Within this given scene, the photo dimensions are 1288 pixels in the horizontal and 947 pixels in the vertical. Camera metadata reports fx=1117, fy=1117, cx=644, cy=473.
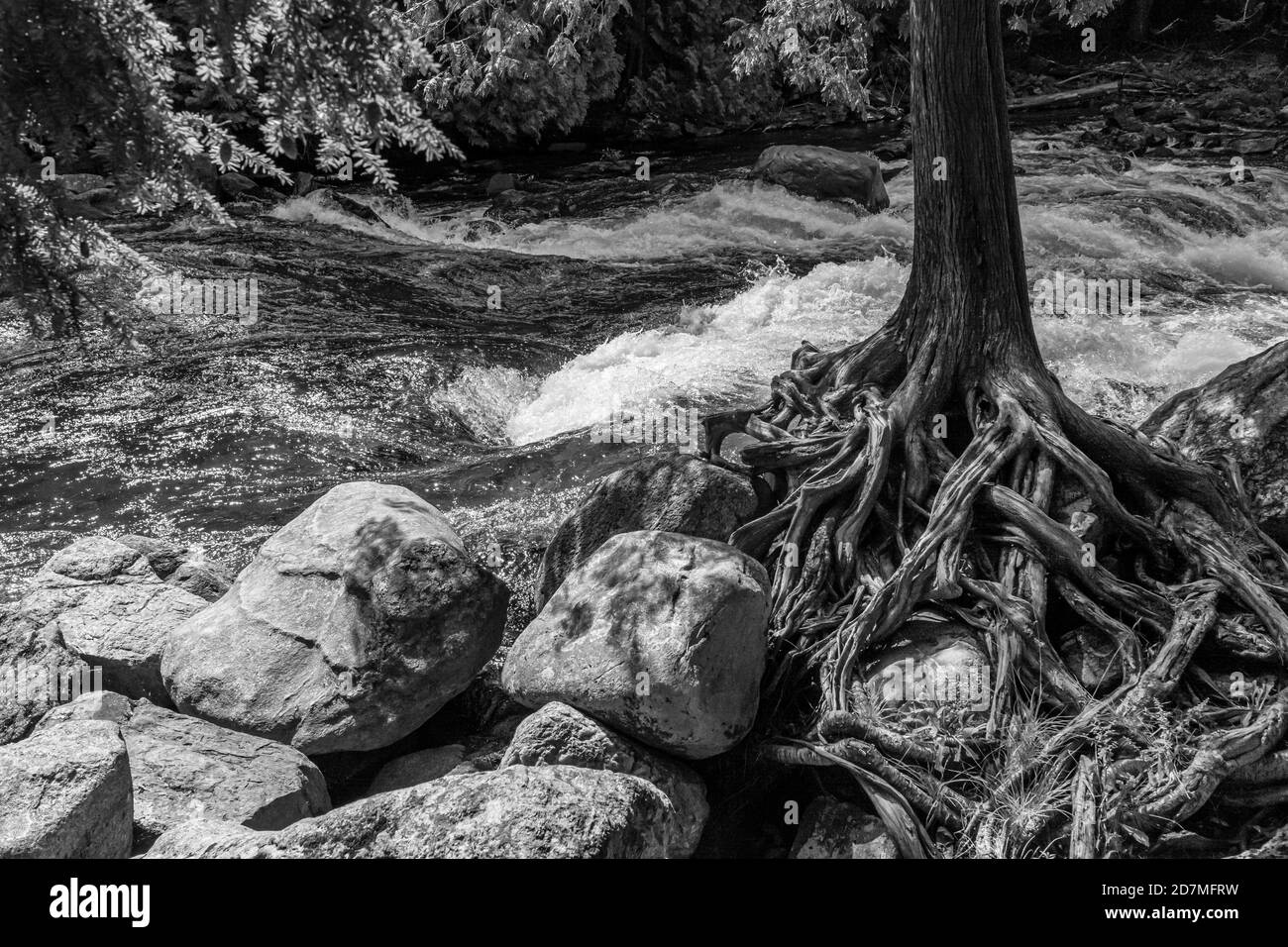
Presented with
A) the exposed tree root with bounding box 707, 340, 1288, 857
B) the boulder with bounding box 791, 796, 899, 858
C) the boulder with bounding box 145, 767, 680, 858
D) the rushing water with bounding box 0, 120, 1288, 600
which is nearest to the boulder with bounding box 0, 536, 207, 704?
the rushing water with bounding box 0, 120, 1288, 600

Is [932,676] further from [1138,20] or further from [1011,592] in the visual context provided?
[1138,20]

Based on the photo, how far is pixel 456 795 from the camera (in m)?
3.93

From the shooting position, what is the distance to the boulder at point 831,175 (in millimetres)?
15578

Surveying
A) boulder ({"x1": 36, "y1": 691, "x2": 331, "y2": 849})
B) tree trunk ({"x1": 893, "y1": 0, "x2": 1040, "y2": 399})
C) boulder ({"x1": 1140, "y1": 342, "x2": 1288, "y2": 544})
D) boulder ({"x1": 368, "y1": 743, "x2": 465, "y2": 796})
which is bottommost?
boulder ({"x1": 368, "y1": 743, "x2": 465, "y2": 796})

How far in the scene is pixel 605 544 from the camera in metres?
5.55

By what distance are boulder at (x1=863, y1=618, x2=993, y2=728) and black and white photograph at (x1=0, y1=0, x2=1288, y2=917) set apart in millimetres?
24

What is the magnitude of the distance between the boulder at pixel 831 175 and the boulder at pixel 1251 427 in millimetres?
9395

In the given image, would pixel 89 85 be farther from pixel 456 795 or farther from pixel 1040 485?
pixel 1040 485

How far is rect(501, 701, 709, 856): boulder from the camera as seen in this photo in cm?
485

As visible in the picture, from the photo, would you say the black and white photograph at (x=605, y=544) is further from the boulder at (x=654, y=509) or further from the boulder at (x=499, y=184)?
the boulder at (x=499, y=184)

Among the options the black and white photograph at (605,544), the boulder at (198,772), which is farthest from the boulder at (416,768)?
the boulder at (198,772)

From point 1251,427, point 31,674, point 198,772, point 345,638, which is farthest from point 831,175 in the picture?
point 198,772

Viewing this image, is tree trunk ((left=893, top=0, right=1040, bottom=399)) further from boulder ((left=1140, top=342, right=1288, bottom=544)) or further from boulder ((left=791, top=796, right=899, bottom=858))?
boulder ((left=791, top=796, right=899, bottom=858))

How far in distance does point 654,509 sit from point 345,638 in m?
1.81
